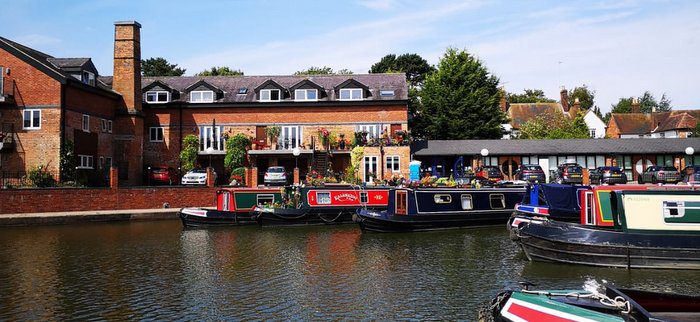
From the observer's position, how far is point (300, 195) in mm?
26172

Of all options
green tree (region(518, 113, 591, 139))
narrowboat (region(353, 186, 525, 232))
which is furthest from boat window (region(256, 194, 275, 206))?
green tree (region(518, 113, 591, 139))

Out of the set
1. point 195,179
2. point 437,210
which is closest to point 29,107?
point 195,179

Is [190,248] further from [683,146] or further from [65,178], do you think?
[683,146]

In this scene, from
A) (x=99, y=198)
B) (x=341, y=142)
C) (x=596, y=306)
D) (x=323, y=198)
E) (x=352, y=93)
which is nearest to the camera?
(x=596, y=306)

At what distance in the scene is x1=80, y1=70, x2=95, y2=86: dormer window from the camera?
34.9m

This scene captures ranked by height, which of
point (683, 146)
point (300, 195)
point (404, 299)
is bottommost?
point (404, 299)

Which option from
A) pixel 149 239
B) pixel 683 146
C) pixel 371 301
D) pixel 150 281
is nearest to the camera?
pixel 371 301

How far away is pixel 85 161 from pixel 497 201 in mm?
23659

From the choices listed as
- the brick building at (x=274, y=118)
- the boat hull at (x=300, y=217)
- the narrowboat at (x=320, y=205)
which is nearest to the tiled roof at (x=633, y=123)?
the brick building at (x=274, y=118)

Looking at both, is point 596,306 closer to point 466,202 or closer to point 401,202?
point 401,202

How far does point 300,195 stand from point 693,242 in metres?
15.8

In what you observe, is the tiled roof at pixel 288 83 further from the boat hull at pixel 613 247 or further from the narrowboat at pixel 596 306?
the narrowboat at pixel 596 306

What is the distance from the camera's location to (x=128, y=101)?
37.1 meters

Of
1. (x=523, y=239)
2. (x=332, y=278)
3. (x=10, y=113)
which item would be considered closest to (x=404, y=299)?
(x=332, y=278)
